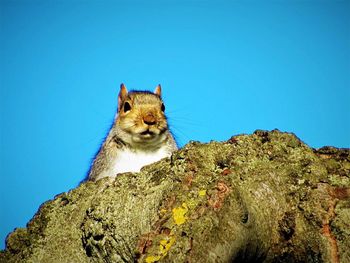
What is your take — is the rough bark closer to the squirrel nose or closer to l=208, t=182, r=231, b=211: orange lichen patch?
l=208, t=182, r=231, b=211: orange lichen patch

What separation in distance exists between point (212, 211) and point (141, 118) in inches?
107

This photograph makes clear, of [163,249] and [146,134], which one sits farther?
[146,134]

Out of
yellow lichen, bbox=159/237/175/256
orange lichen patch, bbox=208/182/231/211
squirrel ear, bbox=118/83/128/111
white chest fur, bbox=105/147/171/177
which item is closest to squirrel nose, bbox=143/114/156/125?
white chest fur, bbox=105/147/171/177

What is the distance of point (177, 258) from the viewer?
60.8 inches

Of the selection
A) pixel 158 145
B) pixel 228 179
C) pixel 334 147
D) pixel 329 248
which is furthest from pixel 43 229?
pixel 158 145

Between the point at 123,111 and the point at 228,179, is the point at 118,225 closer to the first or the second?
the point at 228,179

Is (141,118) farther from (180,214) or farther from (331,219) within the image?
(331,219)

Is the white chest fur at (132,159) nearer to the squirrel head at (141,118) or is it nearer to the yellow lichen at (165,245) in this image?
the squirrel head at (141,118)

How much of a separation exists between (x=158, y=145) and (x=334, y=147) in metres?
2.47

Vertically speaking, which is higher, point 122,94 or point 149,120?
point 122,94

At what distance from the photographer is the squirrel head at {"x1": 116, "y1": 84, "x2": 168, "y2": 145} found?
424cm

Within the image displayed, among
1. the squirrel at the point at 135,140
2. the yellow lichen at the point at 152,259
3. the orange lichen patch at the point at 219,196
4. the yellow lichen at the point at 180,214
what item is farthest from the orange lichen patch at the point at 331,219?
the squirrel at the point at 135,140

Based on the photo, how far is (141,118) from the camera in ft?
14.2

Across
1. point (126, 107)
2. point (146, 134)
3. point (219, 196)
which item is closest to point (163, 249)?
point (219, 196)
